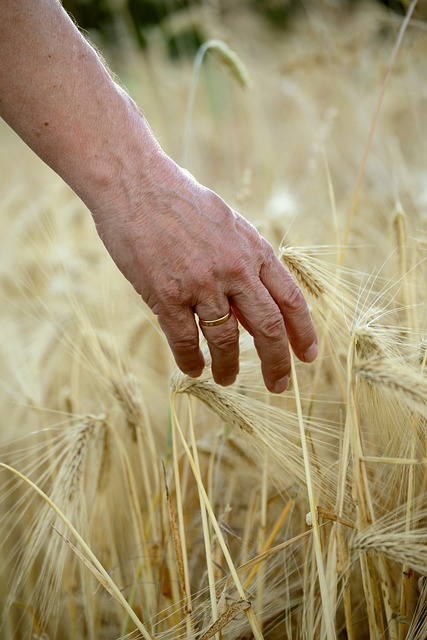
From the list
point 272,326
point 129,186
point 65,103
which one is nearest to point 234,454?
point 272,326

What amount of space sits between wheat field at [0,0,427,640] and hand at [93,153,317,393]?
103 millimetres

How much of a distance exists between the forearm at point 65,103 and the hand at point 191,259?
3cm

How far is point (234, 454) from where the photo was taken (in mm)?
1133

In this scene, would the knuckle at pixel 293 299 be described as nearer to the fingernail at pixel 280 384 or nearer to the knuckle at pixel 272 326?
the knuckle at pixel 272 326

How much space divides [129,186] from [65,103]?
13cm

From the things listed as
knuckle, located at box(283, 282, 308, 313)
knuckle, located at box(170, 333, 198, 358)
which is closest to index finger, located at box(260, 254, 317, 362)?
knuckle, located at box(283, 282, 308, 313)

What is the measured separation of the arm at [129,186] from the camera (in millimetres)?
719

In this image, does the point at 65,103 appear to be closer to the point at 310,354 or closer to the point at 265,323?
the point at 265,323

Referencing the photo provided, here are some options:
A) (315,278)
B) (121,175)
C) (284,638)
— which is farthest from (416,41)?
(284,638)

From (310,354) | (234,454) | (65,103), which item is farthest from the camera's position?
(234,454)

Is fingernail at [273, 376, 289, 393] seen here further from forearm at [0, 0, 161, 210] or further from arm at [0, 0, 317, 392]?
forearm at [0, 0, 161, 210]

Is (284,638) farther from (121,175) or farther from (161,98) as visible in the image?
(161,98)

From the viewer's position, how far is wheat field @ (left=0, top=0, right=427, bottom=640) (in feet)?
2.57

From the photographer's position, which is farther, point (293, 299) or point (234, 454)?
point (234, 454)
